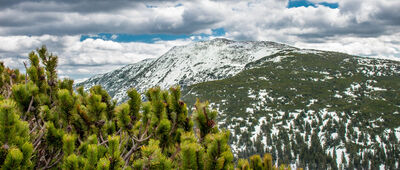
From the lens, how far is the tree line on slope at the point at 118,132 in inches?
108

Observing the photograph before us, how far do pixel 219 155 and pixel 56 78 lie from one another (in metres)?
3.45

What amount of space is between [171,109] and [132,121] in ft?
1.90

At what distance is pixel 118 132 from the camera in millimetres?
3717

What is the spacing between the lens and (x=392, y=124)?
18450 cm

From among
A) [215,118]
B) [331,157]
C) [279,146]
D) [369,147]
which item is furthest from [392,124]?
[215,118]

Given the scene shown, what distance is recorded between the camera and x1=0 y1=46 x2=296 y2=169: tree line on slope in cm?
275

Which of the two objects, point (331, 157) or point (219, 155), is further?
point (331, 157)

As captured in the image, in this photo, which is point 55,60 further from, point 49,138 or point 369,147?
point 369,147

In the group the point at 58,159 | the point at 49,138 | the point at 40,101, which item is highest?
the point at 40,101

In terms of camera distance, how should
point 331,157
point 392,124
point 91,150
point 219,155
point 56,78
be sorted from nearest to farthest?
1. point 91,150
2. point 219,155
3. point 56,78
4. point 331,157
5. point 392,124

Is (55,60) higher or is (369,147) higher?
(55,60)

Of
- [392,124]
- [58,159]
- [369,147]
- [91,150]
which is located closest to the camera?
[91,150]

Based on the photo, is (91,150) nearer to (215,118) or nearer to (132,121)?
(132,121)

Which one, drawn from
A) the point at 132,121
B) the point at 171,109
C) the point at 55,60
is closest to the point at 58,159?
the point at 132,121
